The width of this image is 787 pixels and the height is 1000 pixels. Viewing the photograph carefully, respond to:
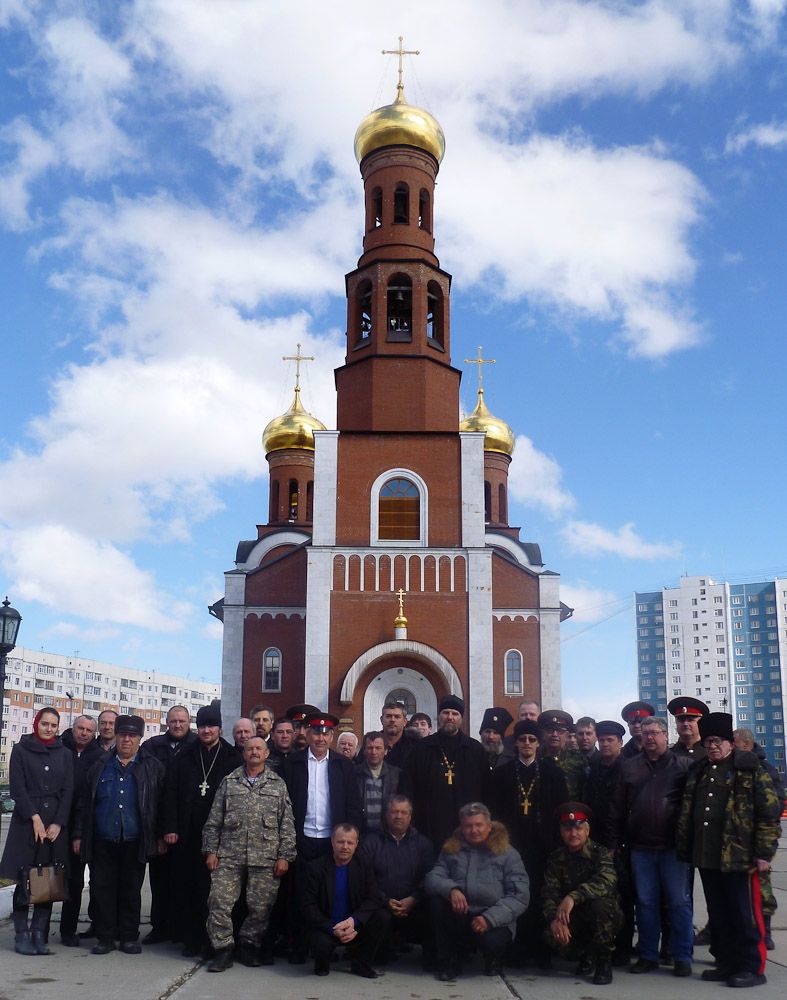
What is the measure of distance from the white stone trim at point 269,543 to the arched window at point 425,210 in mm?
12594

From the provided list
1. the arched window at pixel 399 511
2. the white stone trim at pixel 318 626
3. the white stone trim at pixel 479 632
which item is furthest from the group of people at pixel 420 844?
the arched window at pixel 399 511

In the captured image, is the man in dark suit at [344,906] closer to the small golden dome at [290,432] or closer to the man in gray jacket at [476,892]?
the man in gray jacket at [476,892]

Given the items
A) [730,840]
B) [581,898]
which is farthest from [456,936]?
[730,840]

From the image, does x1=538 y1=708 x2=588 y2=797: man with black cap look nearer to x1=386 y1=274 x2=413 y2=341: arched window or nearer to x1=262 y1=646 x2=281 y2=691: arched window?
x1=386 y1=274 x2=413 y2=341: arched window

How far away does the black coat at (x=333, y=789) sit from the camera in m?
7.59

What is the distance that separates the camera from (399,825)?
7266mm

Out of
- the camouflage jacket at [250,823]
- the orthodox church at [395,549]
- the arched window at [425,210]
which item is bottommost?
the camouflage jacket at [250,823]

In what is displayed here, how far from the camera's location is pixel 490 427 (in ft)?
124

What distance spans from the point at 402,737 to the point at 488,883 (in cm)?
197

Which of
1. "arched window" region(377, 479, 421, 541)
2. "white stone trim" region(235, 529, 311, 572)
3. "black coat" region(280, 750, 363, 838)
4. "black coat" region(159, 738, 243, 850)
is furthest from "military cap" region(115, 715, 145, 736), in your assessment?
"white stone trim" region(235, 529, 311, 572)

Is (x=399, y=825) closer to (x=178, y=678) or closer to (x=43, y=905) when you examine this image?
(x=43, y=905)

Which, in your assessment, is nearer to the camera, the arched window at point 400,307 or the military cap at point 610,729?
the military cap at point 610,729

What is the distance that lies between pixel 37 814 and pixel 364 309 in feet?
60.9

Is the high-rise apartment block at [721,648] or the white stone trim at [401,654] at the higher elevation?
the high-rise apartment block at [721,648]
